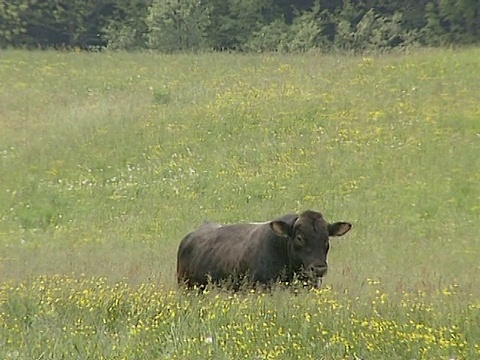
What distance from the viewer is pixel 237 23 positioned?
2157 inches

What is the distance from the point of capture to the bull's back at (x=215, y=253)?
31.2ft

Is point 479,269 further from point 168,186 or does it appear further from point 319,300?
point 168,186

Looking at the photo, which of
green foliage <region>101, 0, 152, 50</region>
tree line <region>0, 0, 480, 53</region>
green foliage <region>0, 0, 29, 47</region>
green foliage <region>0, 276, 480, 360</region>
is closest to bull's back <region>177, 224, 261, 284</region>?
green foliage <region>0, 276, 480, 360</region>

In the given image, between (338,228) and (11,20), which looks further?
(11,20)

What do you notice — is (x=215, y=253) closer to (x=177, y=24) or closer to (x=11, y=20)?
(x=177, y=24)

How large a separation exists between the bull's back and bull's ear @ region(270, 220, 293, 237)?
560 mm

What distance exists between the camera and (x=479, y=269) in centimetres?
1129

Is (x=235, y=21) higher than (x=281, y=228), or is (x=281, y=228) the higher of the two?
(x=235, y=21)

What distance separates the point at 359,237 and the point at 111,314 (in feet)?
25.8

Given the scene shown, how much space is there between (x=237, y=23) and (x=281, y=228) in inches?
1851

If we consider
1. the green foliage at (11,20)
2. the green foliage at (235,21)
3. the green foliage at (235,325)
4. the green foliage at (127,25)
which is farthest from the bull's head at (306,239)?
the green foliage at (11,20)

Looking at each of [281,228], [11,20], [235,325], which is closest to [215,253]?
[281,228]

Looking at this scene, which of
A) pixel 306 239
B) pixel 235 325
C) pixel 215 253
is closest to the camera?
pixel 235 325

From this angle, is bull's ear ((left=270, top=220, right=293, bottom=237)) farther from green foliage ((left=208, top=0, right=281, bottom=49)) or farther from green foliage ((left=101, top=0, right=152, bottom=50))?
green foliage ((left=208, top=0, right=281, bottom=49))
